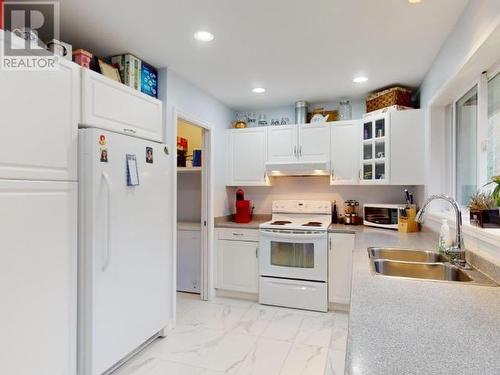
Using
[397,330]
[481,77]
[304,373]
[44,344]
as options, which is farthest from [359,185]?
[44,344]

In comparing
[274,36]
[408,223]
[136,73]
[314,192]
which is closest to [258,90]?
[274,36]

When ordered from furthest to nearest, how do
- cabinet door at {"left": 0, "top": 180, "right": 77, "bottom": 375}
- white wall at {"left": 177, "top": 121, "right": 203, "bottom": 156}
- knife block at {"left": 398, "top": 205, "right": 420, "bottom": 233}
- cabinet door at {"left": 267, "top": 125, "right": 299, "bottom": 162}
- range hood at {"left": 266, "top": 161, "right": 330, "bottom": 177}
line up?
white wall at {"left": 177, "top": 121, "right": 203, "bottom": 156}, cabinet door at {"left": 267, "top": 125, "right": 299, "bottom": 162}, range hood at {"left": 266, "top": 161, "right": 330, "bottom": 177}, knife block at {"left": 398, "top": 205, "right": 420, "bottom": 233}, cabinet door at {"left": 0, "top": 180, "right": 77, "bottom": 375}

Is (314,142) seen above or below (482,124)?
above

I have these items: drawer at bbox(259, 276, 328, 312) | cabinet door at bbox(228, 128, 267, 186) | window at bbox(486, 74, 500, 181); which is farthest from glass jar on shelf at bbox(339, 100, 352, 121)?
drawer at bbox(259, 276, 328, 312)

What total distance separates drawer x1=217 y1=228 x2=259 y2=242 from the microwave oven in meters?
1.26

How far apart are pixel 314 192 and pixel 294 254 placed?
0.99 meters

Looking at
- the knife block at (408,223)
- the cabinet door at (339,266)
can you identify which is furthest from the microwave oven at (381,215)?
the cabinet door at (339,266)

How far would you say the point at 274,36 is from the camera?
7.03ft

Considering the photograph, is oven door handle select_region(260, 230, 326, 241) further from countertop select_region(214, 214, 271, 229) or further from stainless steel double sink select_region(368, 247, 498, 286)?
stainless steel double sink select_region(368, 247, 498, 286)

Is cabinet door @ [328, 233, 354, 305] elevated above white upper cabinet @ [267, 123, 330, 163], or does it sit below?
below

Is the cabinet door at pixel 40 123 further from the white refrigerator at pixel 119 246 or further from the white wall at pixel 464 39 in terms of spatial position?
the white wall at pixel 464 39

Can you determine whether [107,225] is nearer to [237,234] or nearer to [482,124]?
[237,234]

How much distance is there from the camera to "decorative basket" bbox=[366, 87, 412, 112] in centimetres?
310

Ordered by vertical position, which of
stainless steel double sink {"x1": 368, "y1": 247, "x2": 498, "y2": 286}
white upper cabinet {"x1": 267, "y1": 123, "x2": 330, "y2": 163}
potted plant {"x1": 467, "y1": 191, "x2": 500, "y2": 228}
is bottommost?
stainless steel double sink {"x1": 368, "y1": 247, "x2": 498, "y2": 286}
